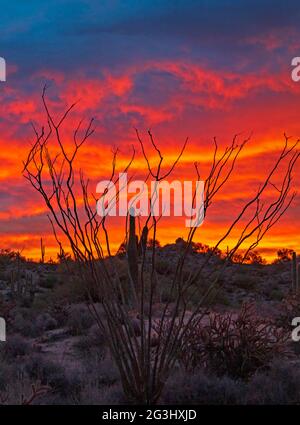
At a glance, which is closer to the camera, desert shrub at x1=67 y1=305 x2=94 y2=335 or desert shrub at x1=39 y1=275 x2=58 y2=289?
desert shrub at x1=67 y1=305 x2=94 y2=335

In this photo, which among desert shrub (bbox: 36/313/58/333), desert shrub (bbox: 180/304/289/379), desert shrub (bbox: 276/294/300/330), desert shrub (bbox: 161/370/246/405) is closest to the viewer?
desert shrub (bbox: 161/370/246/405)

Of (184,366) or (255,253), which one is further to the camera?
(255,253)

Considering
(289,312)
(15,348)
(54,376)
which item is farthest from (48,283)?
→ (54,376)

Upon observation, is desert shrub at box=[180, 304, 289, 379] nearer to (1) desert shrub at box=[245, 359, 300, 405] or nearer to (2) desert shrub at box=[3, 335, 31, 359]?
(1) desert shrub at box=[245, 359, 300, 405]

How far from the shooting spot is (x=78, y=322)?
16.9 meters

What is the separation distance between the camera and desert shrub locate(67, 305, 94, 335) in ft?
54.1

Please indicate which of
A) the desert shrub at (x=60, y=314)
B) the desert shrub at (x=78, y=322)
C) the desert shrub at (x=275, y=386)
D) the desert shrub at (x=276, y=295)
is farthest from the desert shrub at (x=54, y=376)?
the desert shrub at (x=276, y=295)

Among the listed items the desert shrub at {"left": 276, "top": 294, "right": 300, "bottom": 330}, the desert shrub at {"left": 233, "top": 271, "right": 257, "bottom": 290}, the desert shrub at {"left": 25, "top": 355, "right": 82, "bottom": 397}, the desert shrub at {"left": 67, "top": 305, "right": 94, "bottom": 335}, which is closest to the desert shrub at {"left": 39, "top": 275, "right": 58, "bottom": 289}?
the desert shrub at {"left": 233, "top": 271, "right": 257, "bottom": 290}

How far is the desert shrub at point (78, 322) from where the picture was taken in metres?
16.5

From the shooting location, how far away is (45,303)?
23.2 metres
